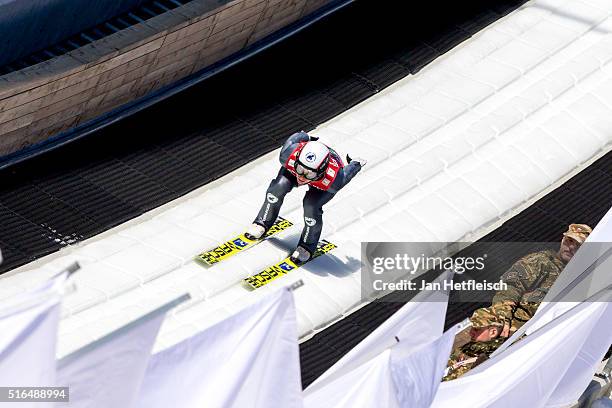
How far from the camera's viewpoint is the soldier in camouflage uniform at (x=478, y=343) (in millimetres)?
16156

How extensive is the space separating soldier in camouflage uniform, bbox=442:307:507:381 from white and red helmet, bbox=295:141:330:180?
8.28ft

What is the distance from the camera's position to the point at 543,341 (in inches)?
535

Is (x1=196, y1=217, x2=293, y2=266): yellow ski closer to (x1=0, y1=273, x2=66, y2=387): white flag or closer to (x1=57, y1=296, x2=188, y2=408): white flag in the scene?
(x1=57, y1=296, x2=188, y2=408): white flag

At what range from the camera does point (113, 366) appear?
10914 mm

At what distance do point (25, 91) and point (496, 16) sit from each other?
8321 millimetres

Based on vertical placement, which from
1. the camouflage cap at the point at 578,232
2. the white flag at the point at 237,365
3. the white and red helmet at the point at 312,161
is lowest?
the white flag at the point at 237,365

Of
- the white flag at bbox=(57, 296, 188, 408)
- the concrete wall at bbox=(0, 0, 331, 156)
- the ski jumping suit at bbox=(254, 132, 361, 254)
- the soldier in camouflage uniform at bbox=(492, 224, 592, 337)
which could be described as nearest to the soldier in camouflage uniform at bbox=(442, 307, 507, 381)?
the soldier in camouflage uniform at bbox=(492, 224, 592, 337)

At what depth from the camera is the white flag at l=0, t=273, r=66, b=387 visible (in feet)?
33.8

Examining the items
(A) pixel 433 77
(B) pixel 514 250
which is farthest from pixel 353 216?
(A) pixel 433 77

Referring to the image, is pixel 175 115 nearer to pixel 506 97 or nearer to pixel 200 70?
pixel 200 70

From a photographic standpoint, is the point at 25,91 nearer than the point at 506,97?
Yes

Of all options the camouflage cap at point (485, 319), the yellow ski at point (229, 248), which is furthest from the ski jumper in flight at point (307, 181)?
the camouflage cap at point (485, 319)

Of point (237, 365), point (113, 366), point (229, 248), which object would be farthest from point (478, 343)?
point (113, 366)

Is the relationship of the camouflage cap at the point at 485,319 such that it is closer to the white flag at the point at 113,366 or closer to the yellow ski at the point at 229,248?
the yellow ski at the point at 229,248
